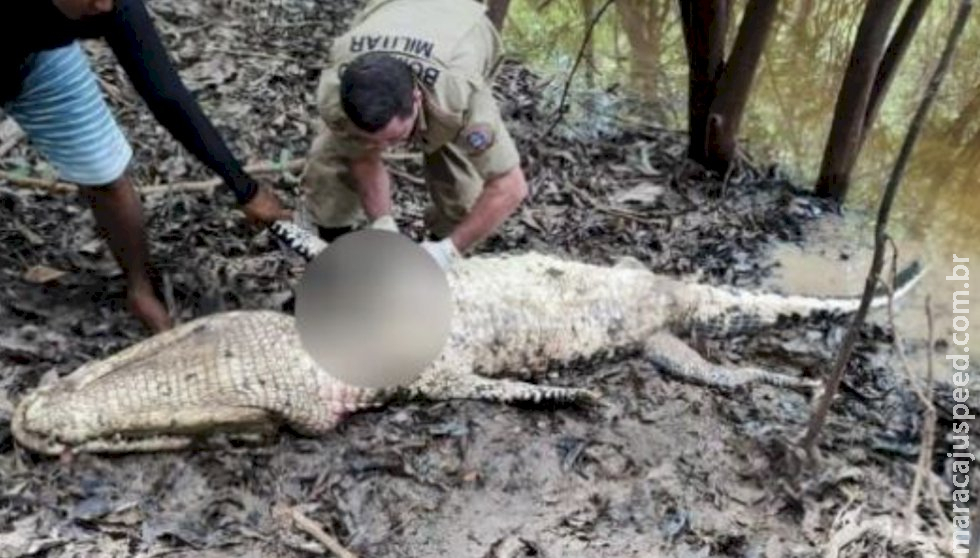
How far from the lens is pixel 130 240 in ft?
14.0

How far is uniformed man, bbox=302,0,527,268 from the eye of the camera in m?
3.79

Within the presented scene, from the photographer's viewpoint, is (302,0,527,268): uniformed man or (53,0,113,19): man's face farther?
(302,0,527,268): uniformed man

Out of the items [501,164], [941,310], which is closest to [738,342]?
[941,310]

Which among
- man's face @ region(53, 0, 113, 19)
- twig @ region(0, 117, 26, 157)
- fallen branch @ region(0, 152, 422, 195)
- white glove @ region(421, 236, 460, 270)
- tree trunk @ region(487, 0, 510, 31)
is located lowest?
fallen branch @ region(0, 152, 422, 195)

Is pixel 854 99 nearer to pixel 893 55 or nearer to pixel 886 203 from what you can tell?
pixel 893 55

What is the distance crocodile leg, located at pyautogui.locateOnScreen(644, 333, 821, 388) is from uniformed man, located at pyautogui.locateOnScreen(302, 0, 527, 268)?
917 millimetres

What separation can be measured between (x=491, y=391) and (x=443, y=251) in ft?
1.79

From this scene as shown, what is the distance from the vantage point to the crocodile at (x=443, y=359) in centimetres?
383

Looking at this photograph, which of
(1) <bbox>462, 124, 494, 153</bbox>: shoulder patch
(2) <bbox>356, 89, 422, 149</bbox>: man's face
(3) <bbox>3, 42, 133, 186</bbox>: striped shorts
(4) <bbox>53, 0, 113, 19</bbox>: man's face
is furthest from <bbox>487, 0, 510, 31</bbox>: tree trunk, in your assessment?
(4) <bbox>53, 0, 113, 19</bbox>: man's face

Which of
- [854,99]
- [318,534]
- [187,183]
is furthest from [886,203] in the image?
[187,183]

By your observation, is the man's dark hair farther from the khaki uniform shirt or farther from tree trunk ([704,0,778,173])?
tree trunk ([704,0,778,173])

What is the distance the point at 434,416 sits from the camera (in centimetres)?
422

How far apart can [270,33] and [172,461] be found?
3835 mm

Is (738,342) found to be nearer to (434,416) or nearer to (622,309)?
(622,309)
